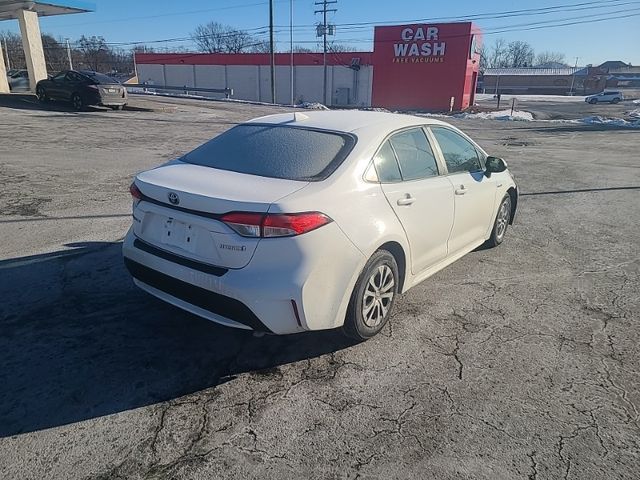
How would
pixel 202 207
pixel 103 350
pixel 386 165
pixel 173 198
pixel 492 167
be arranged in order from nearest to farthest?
1. pixel 202 207
2. pixel 173 198
3. pixel 103 350
4. pixel 386 165
5. pixel 492 167

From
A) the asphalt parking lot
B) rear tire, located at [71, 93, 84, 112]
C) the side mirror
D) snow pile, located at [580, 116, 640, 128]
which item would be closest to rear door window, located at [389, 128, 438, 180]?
the side mirror

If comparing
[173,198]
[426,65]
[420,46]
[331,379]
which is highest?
[420,46]

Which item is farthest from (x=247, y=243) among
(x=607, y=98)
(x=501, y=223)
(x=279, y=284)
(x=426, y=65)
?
(x=607, y=98)

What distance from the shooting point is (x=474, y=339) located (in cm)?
352

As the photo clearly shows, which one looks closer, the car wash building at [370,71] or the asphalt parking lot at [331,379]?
the asphalt parking lot at [331,379]

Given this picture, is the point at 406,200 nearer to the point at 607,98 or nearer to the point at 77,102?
the point at 77,102

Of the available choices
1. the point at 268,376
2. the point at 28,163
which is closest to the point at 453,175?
the point at 268,376

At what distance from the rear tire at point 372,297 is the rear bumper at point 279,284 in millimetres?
114

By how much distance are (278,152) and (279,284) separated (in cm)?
113

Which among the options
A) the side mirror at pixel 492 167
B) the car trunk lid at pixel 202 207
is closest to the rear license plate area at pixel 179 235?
the car trunk lid at pixel 202 207

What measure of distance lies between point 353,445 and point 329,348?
3.15 feet

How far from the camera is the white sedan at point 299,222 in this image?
2.74 meters

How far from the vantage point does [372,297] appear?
333 centimetres

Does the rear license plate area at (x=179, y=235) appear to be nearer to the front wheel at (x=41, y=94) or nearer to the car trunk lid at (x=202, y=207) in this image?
the car trunk lid at (x=202, y=207)
